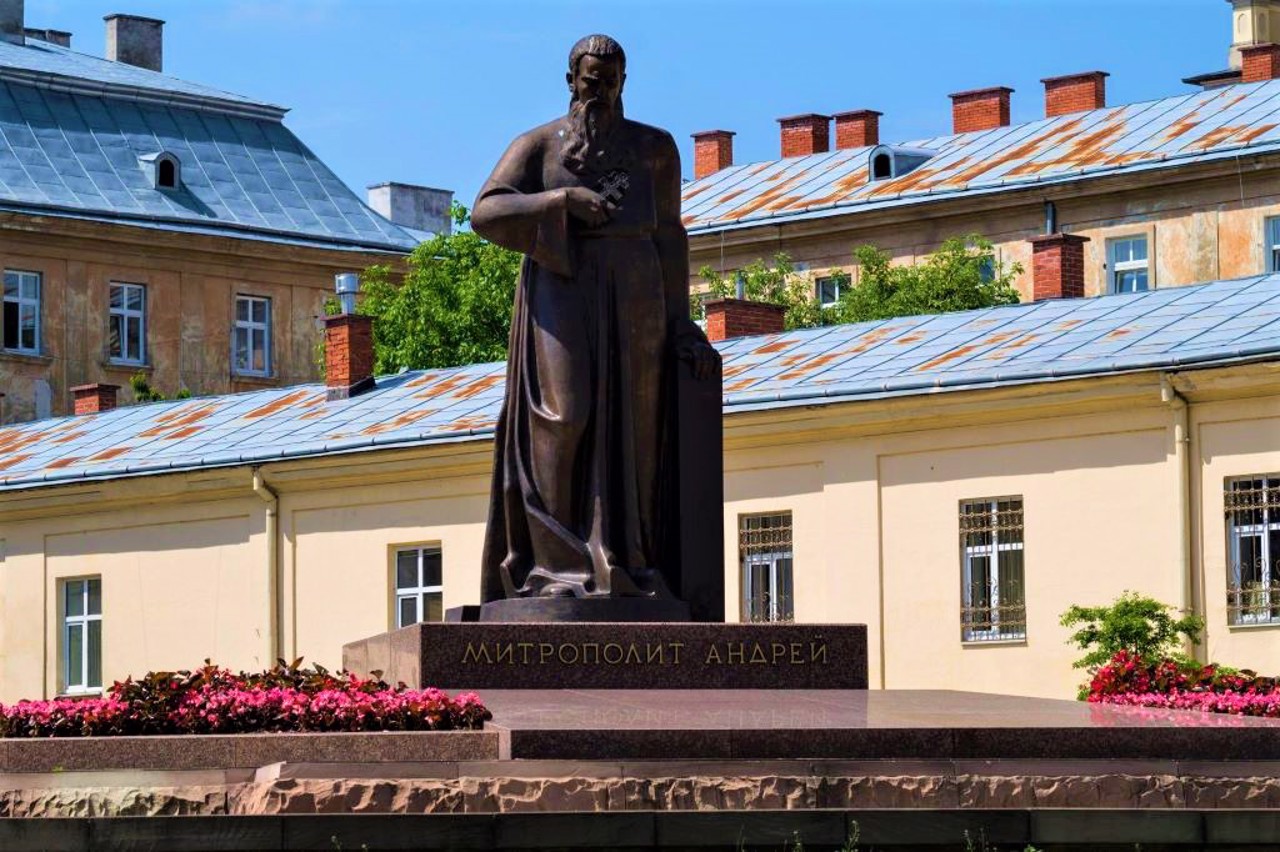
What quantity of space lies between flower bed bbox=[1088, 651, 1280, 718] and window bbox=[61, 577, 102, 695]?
67.3ft

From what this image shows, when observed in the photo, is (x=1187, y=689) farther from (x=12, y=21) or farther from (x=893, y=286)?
(x=12, y=21)

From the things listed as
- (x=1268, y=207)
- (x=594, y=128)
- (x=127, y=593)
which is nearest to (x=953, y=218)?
(x=1268, y=207)

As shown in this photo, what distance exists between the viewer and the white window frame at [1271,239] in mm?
49906

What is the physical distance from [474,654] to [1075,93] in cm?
4464

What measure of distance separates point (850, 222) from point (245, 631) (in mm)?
20715

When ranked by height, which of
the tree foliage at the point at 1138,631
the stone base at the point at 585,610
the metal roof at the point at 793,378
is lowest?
the tree foliage at the point at 1138,631

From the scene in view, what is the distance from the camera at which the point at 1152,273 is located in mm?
51094

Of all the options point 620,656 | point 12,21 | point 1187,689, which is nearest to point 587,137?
point 620,656

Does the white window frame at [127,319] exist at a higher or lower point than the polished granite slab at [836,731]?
higher

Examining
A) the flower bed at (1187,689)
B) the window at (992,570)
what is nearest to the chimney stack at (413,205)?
the window at (992,570)

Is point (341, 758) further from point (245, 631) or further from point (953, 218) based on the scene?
point (953, 218)

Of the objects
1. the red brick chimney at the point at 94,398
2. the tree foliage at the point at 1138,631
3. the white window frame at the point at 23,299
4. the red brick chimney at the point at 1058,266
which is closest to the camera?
the tree foliage at the point at 1138,631

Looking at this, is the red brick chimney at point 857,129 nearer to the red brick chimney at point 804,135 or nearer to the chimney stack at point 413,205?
the red brick chimney at point 804,135

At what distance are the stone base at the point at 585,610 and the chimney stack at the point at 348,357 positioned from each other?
23.0 m
